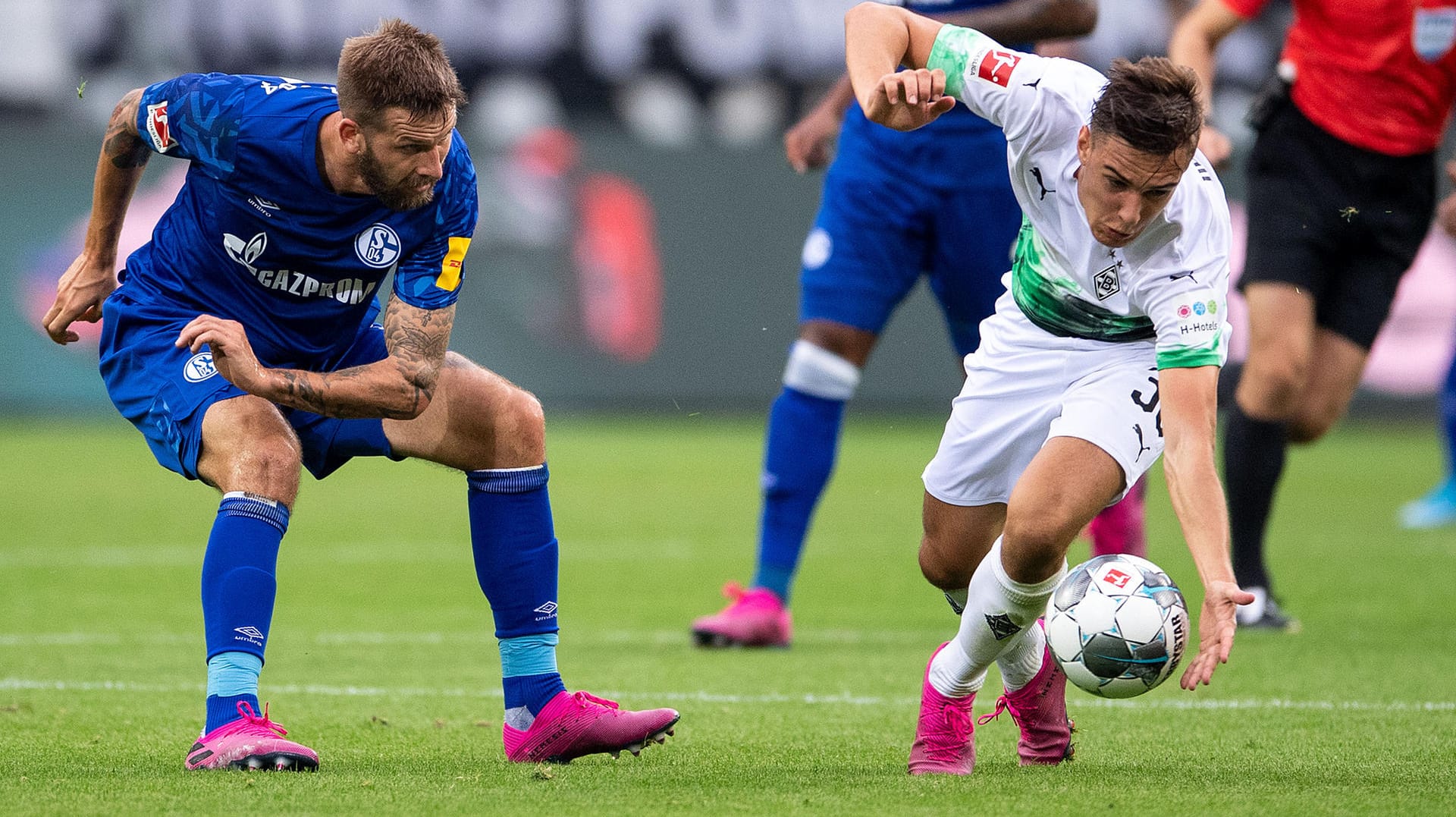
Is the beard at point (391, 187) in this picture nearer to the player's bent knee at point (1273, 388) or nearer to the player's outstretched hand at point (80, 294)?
the player's outstretched hand at point (80, 294)

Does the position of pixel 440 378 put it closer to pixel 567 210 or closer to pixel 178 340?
pixel 178 340

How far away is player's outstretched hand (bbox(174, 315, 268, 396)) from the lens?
3.65 m

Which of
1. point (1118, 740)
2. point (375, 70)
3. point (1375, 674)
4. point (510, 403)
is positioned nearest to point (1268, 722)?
point (1118, 740)

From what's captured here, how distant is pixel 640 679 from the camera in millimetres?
5352

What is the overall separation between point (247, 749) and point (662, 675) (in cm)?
193

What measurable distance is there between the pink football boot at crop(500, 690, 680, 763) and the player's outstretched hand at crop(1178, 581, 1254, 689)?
1212mm

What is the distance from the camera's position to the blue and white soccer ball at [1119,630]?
366 cm

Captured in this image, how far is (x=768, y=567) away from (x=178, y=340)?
2871mm

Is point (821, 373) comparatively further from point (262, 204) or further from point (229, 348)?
point (229, 348)

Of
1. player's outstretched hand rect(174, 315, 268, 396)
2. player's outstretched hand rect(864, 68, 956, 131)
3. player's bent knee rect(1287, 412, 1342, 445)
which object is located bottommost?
player's bent knee rect(1287, 412, 1342, 445)

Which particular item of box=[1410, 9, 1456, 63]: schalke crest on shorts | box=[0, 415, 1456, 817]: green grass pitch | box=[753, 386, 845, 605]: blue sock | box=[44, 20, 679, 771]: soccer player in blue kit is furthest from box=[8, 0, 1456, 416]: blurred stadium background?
box=[44, 20, 679, 771]: soccer player in blue kit

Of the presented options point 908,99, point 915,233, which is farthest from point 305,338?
point 915,233

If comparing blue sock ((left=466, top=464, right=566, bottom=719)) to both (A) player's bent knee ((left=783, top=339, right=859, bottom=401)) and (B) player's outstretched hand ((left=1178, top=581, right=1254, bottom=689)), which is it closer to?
(B) player's outstretched hand ((left=1178, top=581, right=1254, bottom=689))

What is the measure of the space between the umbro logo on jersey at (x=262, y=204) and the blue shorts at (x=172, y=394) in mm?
314
